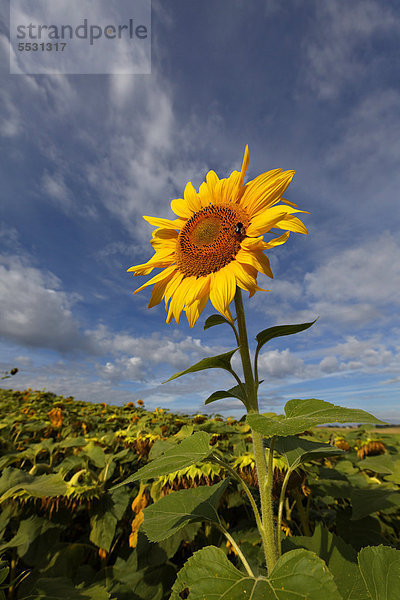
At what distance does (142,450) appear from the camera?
2770 mm

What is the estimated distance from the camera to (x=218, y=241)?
157 cm

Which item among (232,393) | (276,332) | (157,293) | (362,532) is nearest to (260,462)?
(232,393)

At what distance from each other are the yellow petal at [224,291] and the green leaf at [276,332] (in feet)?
0.57

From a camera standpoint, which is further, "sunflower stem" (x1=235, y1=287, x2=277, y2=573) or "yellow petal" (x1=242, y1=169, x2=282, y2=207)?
"yellow petal" (x1=242, y1=169, x2=282, y2=207)

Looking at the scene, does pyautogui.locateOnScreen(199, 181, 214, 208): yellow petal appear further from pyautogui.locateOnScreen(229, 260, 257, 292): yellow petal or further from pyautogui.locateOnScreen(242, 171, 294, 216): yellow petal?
pyautogui.locateOnScreen(229, 260, 257, 292): yellow petal

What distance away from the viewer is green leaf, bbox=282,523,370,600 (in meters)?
1.27

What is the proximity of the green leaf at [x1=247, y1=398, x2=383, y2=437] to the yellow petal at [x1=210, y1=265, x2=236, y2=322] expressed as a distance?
1.66 ft

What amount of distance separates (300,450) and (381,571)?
51cm

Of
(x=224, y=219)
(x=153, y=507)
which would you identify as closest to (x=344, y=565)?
(x=153, y=507)

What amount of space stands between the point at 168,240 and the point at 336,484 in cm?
233

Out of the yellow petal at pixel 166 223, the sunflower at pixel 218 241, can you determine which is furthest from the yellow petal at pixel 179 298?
the yellow petal at pixel 166 223

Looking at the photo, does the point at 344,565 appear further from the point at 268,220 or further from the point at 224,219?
the point at 224,219

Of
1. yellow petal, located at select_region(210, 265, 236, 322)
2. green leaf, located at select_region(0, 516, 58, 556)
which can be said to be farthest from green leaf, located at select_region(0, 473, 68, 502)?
yellow petal, located at select_region(210, 265, 236, 322)

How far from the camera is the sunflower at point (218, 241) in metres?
1.38
